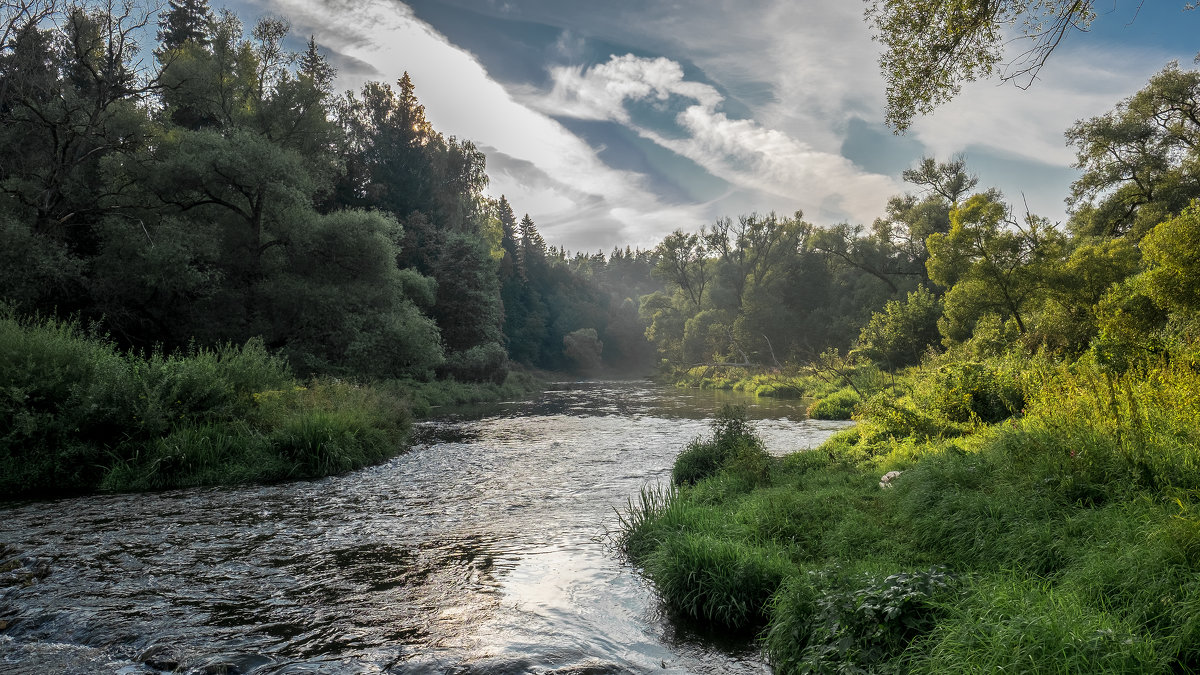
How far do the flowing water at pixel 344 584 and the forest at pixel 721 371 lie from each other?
3.03ft

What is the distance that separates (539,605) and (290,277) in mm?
25864

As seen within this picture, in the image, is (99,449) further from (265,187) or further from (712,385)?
(712,385)

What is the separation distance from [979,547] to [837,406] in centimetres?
2014

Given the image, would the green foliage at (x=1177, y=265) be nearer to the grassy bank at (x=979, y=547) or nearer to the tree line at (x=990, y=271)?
the tree line at (x=990, y=271)

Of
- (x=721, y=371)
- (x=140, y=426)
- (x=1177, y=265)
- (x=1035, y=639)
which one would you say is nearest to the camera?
(x=1035, y=639)

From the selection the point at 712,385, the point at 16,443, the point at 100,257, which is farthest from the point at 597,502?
the point at 712,385

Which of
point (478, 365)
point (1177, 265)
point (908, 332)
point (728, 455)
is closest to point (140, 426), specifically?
point (728, 455)

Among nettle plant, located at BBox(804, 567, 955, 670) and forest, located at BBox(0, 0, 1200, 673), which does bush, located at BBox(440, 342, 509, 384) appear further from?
nettle plant, located at BBox(804, 567, 955, 670)

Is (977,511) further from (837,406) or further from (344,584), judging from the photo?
(837,406)

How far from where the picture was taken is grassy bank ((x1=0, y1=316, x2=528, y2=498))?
1139 cm

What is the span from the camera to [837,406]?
82.9 feet

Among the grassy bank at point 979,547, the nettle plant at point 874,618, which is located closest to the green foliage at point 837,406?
the grassy bank at point 979,547

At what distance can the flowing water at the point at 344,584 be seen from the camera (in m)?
5.39

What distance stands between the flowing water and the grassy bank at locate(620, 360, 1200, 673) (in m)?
0.70
